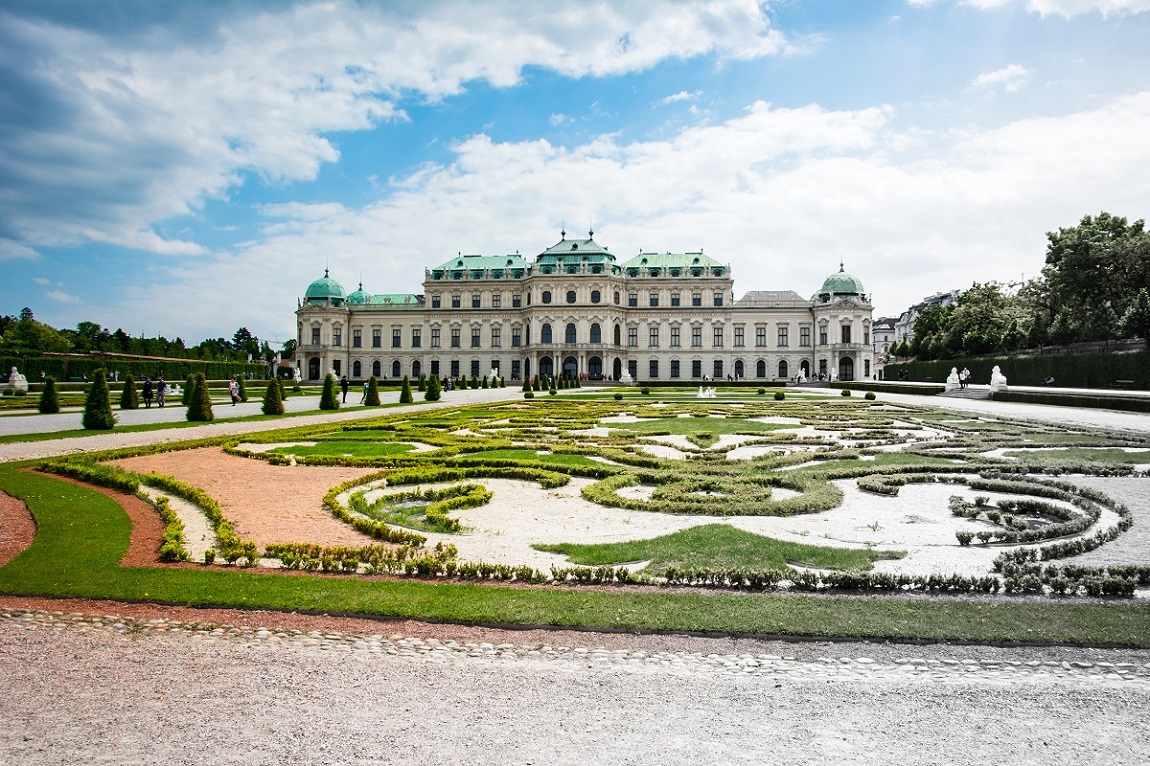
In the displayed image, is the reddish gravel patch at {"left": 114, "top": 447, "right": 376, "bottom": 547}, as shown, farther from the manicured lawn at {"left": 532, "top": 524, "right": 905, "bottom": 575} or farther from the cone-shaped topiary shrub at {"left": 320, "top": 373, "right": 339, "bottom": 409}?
the cone-shaped topiary shrub at {"left": 320, "top": 373, "right": 339, "bottom": 409}

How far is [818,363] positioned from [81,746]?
7408cm

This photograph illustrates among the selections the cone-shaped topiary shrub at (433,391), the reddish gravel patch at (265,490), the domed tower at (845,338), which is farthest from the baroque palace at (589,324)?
the reddish gravel patch at (265,490)

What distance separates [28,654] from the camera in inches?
160

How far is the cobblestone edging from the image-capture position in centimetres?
383

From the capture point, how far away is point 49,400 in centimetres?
2266

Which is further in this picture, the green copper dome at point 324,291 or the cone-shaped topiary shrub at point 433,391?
the green copper dome at point 324,291

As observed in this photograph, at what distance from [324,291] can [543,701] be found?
79714mm

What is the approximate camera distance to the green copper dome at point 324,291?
7688 cm

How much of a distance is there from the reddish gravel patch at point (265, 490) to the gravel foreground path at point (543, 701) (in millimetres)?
2419

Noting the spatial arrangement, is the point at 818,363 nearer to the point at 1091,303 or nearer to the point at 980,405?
the point at 1091,303

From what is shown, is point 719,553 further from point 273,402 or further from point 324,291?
point 324,291

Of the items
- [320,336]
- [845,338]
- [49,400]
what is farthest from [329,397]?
[845,338]

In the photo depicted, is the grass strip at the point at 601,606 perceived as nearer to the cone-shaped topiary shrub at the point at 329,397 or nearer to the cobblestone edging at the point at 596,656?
the cobblestone edging at the point at 596,656

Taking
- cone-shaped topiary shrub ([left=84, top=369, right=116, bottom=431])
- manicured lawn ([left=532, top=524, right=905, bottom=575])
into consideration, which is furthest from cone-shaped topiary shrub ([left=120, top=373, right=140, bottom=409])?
manicured lawn ([left=532, top=524, right=905, bottom=575])
